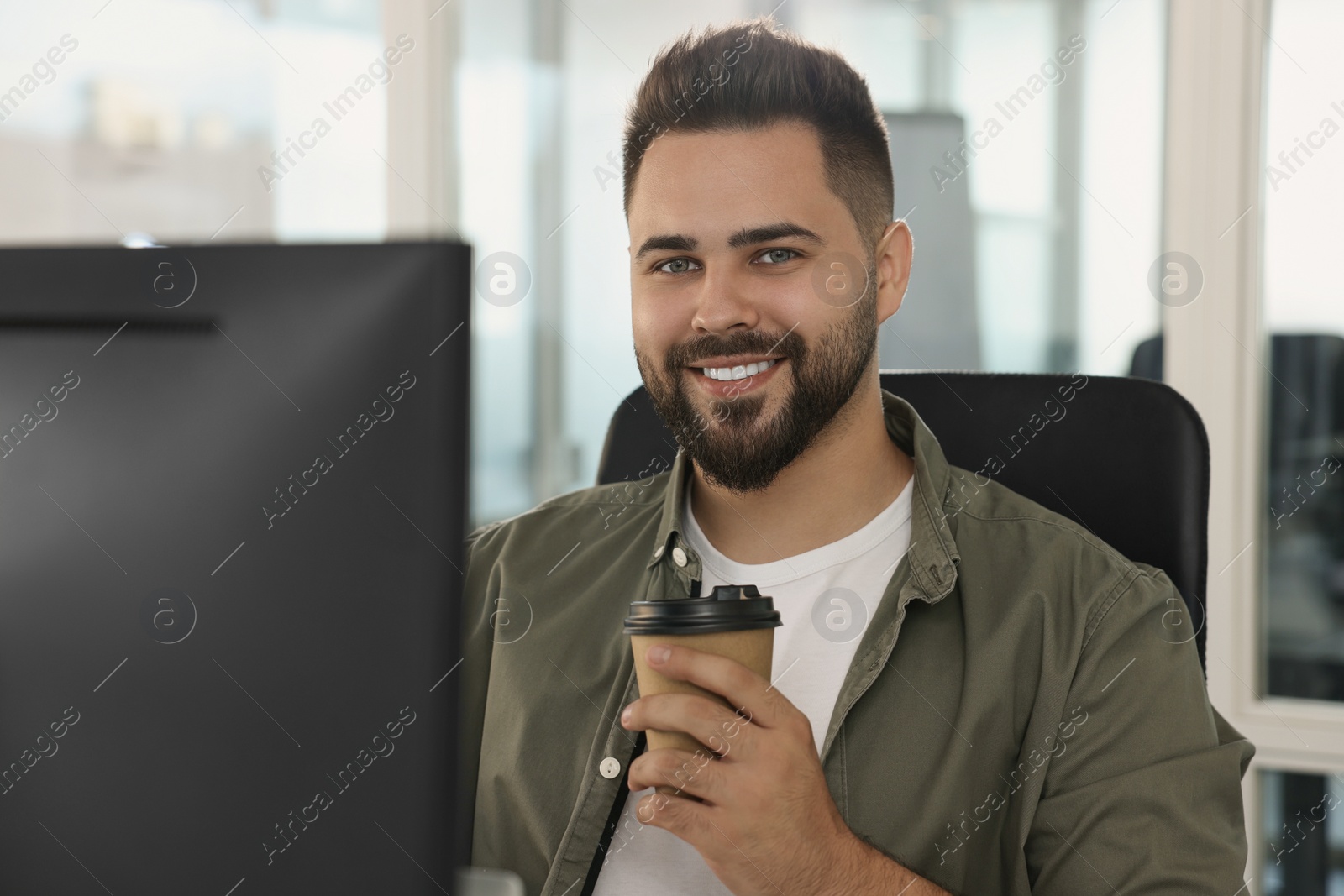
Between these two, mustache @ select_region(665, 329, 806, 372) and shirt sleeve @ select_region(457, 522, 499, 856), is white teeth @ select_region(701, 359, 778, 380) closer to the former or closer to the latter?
mustache @ select_region(665, 329, 806, 372)

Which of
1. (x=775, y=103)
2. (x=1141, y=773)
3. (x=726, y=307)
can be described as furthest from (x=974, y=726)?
(x=775, y=103)

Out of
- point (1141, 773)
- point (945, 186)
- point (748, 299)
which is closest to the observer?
point (1141, 773)

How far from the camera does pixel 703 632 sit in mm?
834

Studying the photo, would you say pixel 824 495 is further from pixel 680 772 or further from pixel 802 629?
pixel 680 772

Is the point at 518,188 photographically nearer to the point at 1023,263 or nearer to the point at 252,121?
the point at 252,121

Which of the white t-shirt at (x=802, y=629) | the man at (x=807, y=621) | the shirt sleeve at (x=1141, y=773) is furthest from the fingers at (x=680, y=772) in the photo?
the shirt sleeve at (x=1141, y=773)

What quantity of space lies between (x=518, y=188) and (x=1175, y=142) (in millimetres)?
1533

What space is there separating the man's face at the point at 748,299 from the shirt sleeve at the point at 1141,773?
1.42ft

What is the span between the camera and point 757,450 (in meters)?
1.41

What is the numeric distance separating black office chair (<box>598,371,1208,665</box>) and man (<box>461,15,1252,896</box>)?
0.13 ft

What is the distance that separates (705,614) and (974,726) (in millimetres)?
474

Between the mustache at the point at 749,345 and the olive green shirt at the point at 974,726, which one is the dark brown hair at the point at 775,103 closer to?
the mustache at the point at 749,345

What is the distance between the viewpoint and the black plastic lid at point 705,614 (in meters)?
0.83

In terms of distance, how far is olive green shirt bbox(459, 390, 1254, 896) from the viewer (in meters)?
1.10
